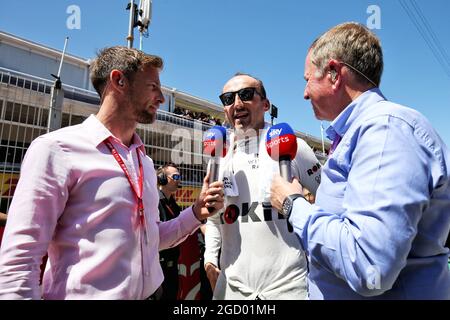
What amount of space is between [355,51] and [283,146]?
0.60 metres

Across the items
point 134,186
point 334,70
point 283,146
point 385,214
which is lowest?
point 385,214

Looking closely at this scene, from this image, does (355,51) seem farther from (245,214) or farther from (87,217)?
(87,217)

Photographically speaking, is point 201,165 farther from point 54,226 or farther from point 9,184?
point 54,226

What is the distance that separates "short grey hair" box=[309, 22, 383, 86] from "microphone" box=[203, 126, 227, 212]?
2.93 feet

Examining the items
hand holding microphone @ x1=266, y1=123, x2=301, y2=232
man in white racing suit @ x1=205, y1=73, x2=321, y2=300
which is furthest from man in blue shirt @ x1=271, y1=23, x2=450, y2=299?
man in white racing suit @ x1=205, y1=73, x2=321, y2=300

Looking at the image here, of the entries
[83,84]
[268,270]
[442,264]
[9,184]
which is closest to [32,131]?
[9,184]

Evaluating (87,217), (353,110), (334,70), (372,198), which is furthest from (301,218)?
(87,217)

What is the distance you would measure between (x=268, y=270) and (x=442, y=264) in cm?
90

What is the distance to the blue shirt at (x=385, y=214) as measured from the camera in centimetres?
90

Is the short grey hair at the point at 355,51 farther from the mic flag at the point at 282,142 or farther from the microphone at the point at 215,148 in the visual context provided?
the microphone at the point at 215,148

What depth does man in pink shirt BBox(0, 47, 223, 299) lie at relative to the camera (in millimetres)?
1190

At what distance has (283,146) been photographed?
1677 mm

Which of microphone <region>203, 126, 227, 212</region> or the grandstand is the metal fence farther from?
microphone <region>203, 126, 227, 212</region>

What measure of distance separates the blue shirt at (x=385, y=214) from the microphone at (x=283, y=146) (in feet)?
1.47
